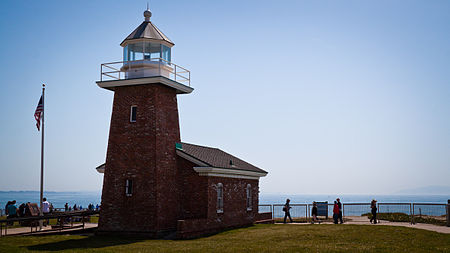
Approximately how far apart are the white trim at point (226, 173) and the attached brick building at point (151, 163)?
0.06 metres

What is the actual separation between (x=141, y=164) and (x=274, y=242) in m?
7.64

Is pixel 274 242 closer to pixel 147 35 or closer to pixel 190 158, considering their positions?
pixel 190 158

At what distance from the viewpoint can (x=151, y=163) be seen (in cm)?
2256

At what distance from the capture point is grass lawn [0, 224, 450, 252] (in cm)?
1716

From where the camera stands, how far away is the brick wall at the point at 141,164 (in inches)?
886

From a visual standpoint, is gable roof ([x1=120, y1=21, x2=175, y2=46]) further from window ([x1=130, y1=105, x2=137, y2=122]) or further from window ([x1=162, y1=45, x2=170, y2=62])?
window ([x1=130, y1=105, x2=137, y2=122])

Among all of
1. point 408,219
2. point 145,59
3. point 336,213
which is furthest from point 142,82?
point 408,219

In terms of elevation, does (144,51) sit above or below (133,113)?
above

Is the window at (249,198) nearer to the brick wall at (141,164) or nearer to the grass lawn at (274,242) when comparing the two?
the grass lawn at (274,242)

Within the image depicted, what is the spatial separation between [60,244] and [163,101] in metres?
8.38

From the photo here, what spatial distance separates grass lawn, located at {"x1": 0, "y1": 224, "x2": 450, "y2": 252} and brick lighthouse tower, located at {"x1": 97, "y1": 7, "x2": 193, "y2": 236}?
160 centimetres

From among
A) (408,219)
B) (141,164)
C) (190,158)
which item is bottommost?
(408,219)

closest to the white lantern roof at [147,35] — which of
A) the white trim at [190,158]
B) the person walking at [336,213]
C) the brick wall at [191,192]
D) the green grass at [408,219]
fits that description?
the white trim at [190,158]

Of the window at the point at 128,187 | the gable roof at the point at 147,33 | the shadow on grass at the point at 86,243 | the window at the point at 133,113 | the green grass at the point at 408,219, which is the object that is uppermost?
the gable roof at the point at 147,33
